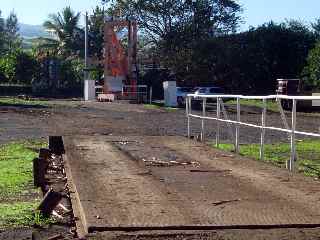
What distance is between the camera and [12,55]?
70.3 metres

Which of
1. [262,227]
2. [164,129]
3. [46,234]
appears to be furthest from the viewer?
[164,129]

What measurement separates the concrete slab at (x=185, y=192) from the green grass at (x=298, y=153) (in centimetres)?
187

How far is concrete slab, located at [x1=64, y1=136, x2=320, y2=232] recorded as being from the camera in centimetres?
598

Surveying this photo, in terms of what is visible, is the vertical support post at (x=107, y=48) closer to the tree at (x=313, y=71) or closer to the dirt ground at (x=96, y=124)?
the dirt ground at (x=96, y=124)

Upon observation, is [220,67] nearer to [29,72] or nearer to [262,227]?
[29,72]

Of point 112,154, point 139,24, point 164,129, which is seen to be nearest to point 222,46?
point 139,24

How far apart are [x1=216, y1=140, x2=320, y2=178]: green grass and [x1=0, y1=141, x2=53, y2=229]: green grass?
166 inches

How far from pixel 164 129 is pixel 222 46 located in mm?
35872

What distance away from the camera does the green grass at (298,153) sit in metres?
13.3

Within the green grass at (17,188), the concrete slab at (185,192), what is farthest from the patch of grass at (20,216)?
the concrete slab at (185,192)

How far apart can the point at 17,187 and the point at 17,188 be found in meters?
0.13

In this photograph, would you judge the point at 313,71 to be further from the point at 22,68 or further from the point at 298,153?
the point at 298,153

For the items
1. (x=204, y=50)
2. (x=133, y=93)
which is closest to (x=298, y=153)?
(x=133, y=93)

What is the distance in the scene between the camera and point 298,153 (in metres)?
16.3
